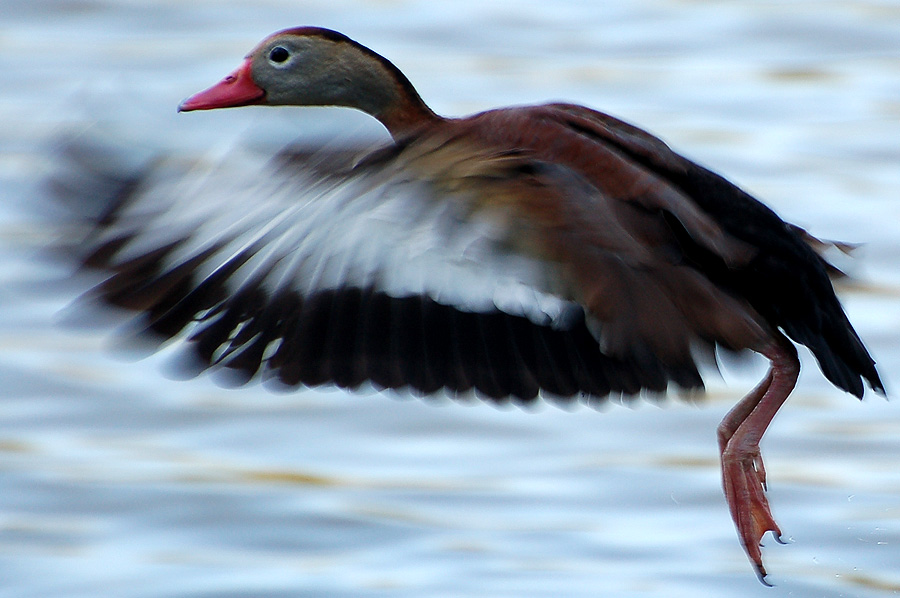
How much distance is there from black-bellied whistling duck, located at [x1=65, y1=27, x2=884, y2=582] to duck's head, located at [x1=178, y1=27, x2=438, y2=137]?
705 mm

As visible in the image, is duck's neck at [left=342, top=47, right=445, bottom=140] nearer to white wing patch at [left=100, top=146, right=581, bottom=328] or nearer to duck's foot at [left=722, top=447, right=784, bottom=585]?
white wing patch at [left=100, top=146, right=581, bottom=328]

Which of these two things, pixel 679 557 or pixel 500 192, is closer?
pixel 500 192

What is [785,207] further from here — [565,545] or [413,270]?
[413,270]

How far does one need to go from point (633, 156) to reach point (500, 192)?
1.76 ft

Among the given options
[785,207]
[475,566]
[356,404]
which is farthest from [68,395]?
[785,207]

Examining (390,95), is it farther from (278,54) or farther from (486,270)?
(486,270)

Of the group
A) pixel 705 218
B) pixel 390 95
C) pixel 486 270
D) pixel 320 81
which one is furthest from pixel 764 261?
pixel 320 81

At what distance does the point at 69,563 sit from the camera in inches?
277

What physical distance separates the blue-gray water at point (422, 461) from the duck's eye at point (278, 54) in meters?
0.24

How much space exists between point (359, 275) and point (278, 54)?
1407 millimetres

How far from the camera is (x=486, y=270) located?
4.85 meters

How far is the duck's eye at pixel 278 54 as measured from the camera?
6.02 meters

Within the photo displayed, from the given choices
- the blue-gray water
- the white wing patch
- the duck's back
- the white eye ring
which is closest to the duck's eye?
the white eye ring

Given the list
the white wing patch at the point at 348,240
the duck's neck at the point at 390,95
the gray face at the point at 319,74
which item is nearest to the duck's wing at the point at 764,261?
the white wing patch at the point at 348,240
